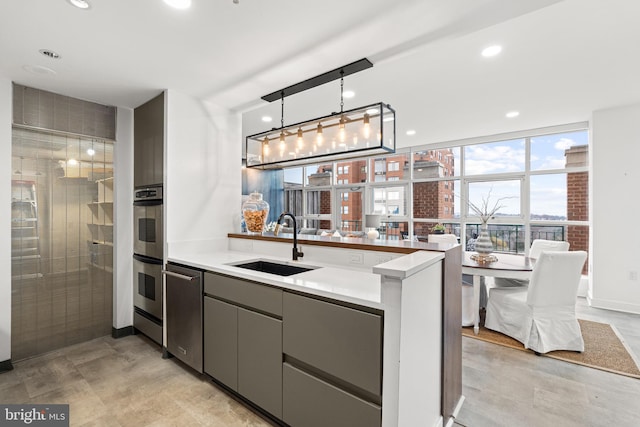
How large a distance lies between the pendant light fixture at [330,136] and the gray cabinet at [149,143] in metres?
0.85

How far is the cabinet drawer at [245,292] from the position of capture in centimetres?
173

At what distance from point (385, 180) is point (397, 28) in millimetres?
5133

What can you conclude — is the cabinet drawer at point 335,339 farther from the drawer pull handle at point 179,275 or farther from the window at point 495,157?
the window at point 495,157

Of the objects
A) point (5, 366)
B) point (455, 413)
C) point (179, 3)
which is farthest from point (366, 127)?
point (5, 366)

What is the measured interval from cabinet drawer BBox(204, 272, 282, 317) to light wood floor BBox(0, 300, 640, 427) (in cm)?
71

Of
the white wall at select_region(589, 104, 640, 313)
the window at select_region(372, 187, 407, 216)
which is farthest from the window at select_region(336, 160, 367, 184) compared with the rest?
the white wall at select_region(589, 104, 640, 313)

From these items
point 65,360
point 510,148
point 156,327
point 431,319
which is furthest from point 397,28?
A: point 510,148

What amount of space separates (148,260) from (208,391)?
1460 mm

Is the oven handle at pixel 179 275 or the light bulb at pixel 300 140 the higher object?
the light bulb at pixel 300 140

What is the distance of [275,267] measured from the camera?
2541 mm

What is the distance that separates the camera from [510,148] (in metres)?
5.38

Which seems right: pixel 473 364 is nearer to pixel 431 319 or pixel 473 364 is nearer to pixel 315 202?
pixel 431 319

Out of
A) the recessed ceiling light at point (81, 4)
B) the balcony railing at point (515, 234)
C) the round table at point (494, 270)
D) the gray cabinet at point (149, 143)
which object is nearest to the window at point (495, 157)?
the balcony railing at point (515, 234)

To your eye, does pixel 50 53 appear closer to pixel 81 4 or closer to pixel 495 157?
pixel 81 4
